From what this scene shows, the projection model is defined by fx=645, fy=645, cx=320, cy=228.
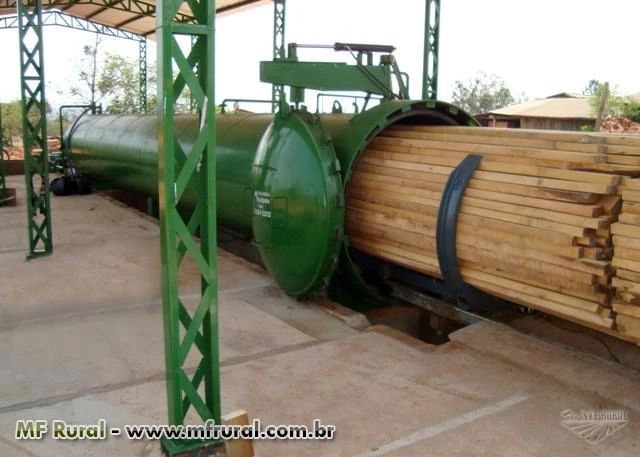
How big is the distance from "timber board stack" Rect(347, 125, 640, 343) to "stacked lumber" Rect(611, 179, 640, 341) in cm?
1

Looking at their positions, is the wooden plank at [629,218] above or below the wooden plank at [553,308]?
above

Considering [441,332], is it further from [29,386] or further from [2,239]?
[2,239]

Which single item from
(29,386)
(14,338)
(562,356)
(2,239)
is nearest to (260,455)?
(29,386)

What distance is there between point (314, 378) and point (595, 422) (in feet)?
6.84

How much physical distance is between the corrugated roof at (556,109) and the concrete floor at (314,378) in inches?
937

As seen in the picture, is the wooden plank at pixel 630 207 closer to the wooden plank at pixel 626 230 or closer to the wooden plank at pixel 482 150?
the wooden plank at pixel 626 230

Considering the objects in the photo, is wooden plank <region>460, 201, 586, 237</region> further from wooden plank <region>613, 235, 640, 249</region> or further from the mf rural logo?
the mf rural logo

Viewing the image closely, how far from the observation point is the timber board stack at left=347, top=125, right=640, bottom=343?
4.53 m

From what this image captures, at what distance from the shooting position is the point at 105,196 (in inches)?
640

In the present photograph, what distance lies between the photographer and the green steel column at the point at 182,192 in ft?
11.4

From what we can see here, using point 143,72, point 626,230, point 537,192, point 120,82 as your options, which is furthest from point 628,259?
point 120,82

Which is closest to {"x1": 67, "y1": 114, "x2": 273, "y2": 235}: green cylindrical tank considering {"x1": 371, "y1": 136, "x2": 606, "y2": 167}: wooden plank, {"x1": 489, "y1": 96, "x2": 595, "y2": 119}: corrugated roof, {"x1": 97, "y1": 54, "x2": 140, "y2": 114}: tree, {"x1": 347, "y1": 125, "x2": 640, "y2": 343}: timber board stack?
{"x1": 371, "y1": 136, "x2": 606, "y2": 167}: wooden plank

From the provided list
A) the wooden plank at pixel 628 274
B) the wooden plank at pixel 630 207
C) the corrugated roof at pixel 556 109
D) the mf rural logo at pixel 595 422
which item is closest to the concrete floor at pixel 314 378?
the mf rural logo at pixel 595 422

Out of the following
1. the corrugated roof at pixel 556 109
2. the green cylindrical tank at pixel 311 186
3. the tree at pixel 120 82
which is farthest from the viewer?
the tree at pixel 120 82
